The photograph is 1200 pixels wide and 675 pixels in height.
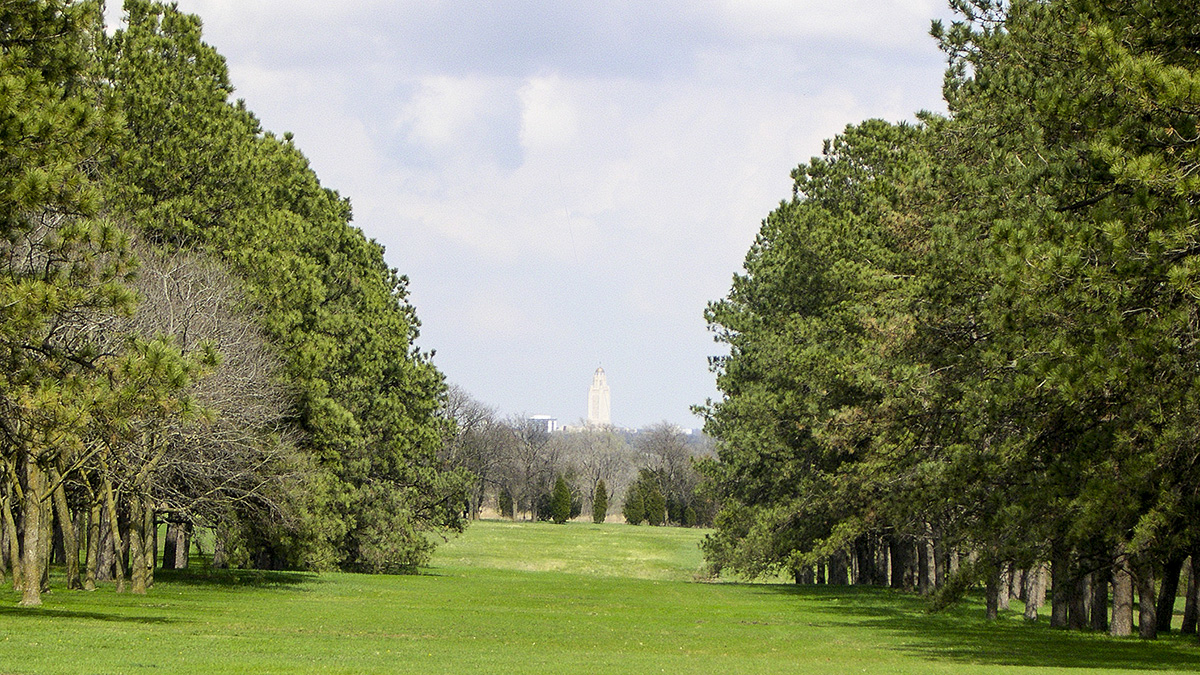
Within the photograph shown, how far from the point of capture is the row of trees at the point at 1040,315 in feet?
44.1

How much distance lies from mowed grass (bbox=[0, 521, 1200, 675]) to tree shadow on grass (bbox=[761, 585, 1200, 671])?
0.06 metres

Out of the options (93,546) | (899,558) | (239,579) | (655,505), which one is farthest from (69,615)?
(655,505)

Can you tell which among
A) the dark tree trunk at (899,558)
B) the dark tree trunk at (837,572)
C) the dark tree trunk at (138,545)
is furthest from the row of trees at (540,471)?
the dark tree trunk at (138,545)

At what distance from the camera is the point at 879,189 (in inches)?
852

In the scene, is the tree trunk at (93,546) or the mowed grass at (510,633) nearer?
the mowed grass at (510,633)

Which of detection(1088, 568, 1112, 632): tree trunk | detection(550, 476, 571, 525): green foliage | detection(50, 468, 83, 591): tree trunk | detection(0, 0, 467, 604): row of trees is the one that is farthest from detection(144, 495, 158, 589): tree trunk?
detection(550, 476, 571, 525): green foliage

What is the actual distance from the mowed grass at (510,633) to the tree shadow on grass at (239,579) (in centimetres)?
13

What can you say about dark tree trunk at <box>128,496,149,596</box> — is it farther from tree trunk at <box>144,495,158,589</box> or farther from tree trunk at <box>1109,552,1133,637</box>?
tree trunk at <box>1109,552,1133,637</box>

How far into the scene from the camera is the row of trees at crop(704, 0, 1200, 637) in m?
13.4

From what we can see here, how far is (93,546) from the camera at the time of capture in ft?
104

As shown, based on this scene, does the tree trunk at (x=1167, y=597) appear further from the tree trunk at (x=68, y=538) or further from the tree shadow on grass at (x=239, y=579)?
the tree trunk at (x=68, y=538)

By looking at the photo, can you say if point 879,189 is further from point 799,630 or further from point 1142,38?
point 799,630

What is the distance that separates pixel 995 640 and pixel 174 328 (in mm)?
18889

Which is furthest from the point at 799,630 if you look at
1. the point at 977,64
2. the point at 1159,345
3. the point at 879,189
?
the point at 1159,345
